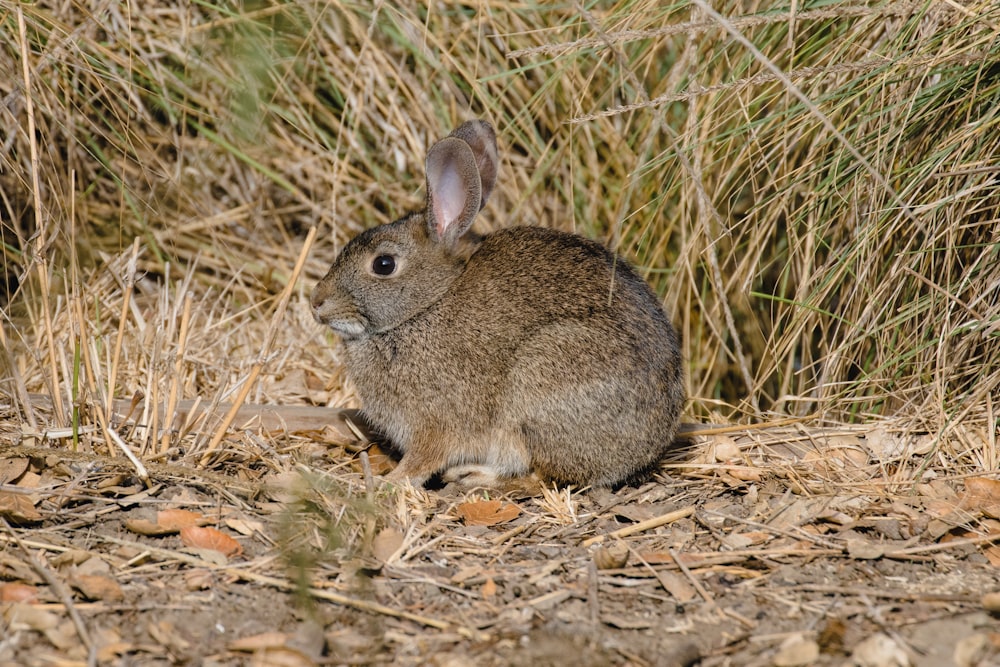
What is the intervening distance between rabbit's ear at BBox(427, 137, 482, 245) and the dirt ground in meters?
1.06

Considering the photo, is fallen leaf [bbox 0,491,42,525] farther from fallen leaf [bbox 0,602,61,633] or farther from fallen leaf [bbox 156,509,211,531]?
fallen leaf [bbox 0,602,61,633]

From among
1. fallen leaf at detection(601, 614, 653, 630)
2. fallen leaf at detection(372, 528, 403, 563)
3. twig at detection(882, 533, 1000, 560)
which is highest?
fallen leaf at detection(372, 528, 403, 563)

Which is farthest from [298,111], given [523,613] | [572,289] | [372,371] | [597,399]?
[523,613]

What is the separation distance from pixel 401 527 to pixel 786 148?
87.8 inches

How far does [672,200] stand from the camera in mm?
5293

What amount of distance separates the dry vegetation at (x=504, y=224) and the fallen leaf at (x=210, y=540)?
0.06 m

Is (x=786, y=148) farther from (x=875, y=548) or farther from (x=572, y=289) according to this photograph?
(x=875, y=548)

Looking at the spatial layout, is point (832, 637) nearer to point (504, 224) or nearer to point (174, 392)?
point (174, 392)

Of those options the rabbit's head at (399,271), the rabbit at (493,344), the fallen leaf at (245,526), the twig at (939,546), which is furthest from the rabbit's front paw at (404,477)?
the twig at (939,546)

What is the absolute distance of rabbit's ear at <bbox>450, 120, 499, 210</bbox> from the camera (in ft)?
14.0

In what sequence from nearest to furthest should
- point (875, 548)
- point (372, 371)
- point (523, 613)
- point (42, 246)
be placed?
point (523, 613), point (875, 548), point (42, 246), point (372, 371)

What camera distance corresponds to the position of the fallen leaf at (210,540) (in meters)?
3.25

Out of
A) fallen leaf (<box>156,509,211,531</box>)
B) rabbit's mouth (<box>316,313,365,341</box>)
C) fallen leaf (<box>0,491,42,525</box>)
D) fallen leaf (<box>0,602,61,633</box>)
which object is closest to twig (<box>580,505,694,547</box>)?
fallen leaf (<box>156,509,211,531</box>)

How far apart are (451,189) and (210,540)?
1713 millimetres
